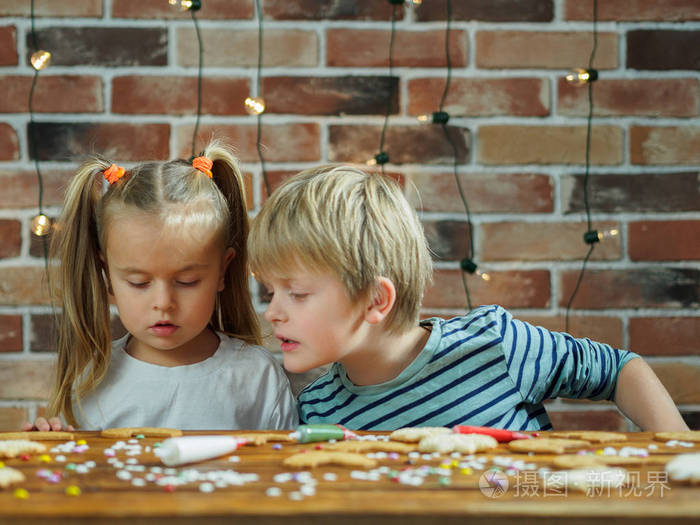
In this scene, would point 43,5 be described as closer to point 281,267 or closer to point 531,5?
point 281,267

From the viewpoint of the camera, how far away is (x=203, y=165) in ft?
4.34

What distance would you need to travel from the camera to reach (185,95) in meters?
1.54

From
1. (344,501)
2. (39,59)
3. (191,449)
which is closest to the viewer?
(344,501)

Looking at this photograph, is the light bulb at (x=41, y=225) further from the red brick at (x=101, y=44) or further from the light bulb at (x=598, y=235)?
the light bulb at (x=598, y=235)

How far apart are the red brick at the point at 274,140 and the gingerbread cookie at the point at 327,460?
0.92 meters

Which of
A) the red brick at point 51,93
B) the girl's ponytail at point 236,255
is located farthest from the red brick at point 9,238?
the girl's ponytail at point 236,255

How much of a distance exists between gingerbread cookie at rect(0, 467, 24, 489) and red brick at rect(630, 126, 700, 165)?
1341 millimetres

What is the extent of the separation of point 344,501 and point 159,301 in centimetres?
70

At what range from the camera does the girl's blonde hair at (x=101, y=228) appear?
126 cm

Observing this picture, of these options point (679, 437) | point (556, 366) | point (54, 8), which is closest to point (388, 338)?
point (556, 366)

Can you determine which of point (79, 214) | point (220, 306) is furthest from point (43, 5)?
point (220, 306)

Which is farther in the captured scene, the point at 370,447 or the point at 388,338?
the point at 388,338

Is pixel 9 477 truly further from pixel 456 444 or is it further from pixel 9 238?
pixel 9 238

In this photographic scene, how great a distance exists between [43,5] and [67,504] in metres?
1.26
